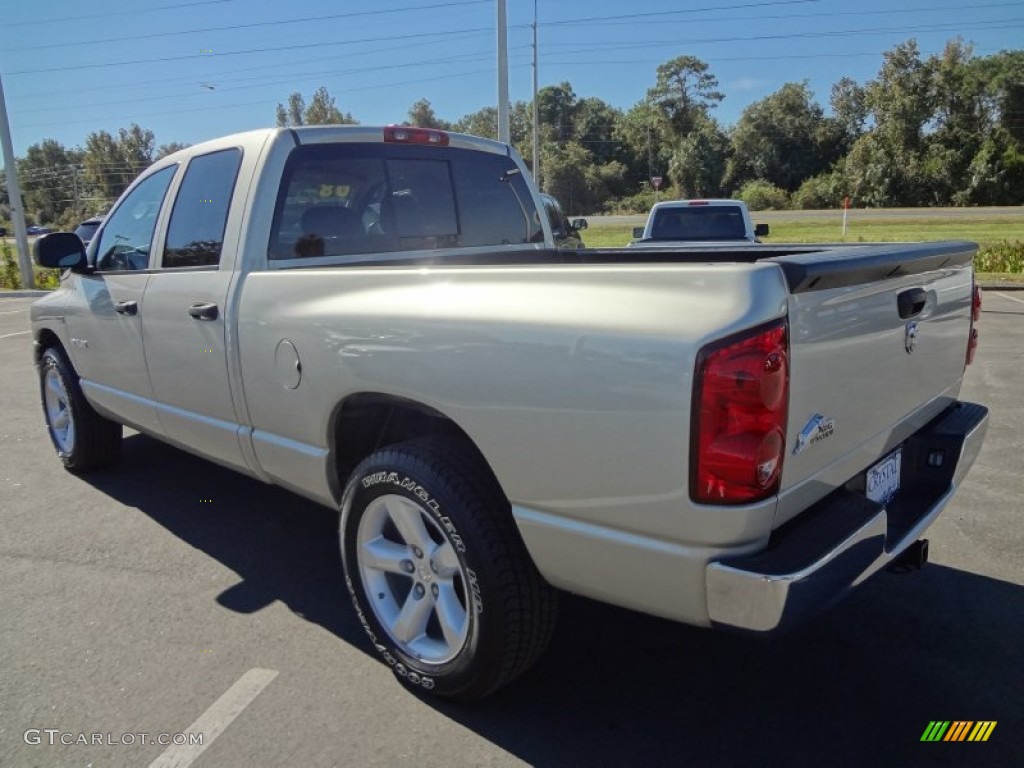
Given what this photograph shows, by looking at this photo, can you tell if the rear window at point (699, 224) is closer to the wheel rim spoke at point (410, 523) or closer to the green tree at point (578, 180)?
the wheel rim spoke at point (410, 523)

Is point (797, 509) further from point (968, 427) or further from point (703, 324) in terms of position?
point (968, 427)

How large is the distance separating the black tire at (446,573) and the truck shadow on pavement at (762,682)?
0.65ft

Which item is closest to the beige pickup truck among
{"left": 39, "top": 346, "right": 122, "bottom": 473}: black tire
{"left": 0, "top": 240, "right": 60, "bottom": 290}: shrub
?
{"left": 39, "top": 346, "right": 122, "bottom": 473}: black tire

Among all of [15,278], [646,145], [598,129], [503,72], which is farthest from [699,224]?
[598,129]

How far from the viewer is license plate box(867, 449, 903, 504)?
2.36 meters

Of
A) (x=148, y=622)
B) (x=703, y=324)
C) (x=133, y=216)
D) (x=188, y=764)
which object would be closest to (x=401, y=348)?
(x=703, y=324)

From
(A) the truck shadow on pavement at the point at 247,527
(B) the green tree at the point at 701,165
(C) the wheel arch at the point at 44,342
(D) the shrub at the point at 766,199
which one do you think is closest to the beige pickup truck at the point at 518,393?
(A) the truck shadow on pavement at the point at 247,527

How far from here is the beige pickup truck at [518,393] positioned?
1.81m

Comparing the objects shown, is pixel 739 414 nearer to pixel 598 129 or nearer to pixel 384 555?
pixel 384 555

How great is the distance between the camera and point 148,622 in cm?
314

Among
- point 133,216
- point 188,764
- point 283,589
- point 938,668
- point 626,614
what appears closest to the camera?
point 188,764

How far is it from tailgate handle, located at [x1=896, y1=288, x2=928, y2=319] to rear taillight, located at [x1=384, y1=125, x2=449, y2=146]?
225 centimetres

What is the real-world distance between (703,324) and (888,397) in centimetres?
95

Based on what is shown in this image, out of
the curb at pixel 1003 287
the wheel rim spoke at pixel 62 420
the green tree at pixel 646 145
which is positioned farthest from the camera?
the green tree at pixel 646 145
